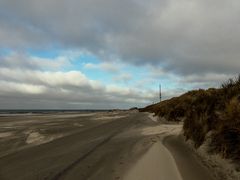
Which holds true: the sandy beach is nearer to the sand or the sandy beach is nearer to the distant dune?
the sand

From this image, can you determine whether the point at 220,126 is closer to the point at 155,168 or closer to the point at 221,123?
the point at 221,123

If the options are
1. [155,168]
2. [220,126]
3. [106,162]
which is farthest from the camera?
[106,162]

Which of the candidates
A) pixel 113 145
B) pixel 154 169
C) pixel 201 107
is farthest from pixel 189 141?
pixel 154 169

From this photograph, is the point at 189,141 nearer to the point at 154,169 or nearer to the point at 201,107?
the point at 201,107

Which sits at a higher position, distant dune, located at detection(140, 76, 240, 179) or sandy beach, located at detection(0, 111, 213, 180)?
distant dune, located at detection(140, 76, 240, 179)

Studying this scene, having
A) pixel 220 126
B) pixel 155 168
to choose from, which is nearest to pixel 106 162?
pixel 155 168

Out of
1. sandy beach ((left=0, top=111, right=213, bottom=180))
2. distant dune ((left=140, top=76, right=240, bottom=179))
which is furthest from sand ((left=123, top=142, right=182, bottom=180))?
distant dune ((left=140, top=76, right=240, bottom=179))

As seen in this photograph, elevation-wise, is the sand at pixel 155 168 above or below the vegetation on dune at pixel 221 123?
→ below

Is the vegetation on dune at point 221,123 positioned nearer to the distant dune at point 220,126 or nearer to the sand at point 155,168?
the distant dune at point 220,126

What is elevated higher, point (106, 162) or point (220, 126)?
point (220, 126)

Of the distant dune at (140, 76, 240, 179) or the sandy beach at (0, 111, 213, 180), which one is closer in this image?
the distant dune at (140, 76, 240, 179)

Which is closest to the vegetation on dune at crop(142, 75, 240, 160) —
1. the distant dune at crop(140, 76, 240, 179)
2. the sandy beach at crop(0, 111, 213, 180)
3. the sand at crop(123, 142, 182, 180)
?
the distant dune at crop(140, 76, 240, 179)

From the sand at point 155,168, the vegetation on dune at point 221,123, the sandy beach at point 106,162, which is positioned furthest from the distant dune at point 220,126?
the sand at point 155,168

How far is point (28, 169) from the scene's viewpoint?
10.3 meters
